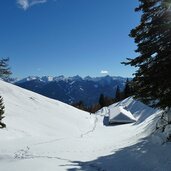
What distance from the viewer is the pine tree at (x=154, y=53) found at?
47.4 feet

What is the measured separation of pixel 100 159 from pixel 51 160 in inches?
120

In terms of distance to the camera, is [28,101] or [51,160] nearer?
[51,160]

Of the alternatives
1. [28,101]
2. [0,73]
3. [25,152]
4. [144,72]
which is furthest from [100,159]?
[28,101]

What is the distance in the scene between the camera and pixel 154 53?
1545 centimetres

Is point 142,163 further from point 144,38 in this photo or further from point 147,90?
point 144,38

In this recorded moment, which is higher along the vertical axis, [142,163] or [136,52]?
[136,52]

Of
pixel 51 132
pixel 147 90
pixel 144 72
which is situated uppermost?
pixel 144 72

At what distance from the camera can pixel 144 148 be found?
671 inches

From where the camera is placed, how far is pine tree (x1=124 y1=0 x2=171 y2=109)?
47.4ft

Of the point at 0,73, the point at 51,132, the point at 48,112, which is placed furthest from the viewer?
the point at 48,112

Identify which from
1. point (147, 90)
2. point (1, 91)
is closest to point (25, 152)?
point (147, 90)

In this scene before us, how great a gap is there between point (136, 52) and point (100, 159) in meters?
6.65

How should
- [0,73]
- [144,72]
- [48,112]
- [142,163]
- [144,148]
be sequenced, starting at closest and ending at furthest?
[142,163]
[144,72]
[144,148]
[0,73]
[48,112]

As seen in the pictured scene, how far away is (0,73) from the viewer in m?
25.3
